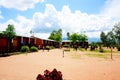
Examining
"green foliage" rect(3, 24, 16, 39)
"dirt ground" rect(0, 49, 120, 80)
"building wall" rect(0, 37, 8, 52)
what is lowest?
"dirt ground" rect(0, 49, 120, 80)

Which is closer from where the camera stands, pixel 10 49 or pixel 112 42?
pixel 10 49

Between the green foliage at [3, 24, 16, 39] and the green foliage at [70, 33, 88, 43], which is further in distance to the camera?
the green foliage at [70, 33, 88, 43]

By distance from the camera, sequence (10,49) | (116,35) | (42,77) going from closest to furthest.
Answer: (42,77), (10,49), (116,35)

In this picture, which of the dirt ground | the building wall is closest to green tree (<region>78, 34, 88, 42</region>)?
the building wall

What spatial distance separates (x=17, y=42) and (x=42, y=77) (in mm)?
28747

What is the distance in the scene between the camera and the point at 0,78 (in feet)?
34.0

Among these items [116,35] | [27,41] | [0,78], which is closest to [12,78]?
[0,78]

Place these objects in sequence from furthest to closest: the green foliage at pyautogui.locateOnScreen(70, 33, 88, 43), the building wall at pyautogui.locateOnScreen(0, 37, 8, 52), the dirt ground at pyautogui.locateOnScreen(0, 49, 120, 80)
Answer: the green foliage at pyautogui.locateOnScreen(70, 33, 88, 43), the building wall at pyautogui.locateOnScreen(0, 37, 8, 52), the dirt ground at pyautogui.locateOnScreen(0, 49, 120, 80)

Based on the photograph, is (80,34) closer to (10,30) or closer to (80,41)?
(80,41)

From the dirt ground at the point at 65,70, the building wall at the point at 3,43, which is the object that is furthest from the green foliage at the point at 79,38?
the dirt ground at the point at 65,70

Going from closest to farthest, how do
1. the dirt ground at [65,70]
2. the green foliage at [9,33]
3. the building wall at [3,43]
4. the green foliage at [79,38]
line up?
1. the dirt ground at [65,70]
2. the green foliage at [9,33]
3. the building wall at [3,43]
4. the green foliage at [79,38]

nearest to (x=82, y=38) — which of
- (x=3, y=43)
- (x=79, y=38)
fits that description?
(x=79, y=38)

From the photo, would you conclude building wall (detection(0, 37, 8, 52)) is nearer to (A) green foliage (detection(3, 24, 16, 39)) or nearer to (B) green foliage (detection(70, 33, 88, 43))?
(A) green foliage (detection(3, 24, 16, 39))

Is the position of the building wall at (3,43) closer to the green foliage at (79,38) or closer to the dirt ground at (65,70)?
the dirt ground at (65,70)
